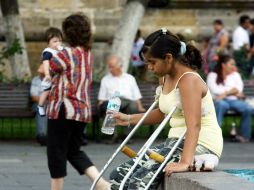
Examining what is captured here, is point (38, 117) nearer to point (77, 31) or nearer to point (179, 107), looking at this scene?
point (77, 31)

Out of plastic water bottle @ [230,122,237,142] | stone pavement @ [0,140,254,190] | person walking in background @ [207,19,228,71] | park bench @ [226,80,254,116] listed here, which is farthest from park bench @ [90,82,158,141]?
person walking in background @ [207,19,228,71]

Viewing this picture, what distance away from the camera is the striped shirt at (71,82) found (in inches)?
401

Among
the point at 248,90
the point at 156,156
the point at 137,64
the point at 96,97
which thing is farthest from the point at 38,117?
the point at 156,156

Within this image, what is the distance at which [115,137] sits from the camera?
17.0 meters

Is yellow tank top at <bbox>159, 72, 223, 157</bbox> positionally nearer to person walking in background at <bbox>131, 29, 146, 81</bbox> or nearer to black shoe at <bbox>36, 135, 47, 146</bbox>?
black shoe at <bbox>36, 135, 47, 146</bbox>

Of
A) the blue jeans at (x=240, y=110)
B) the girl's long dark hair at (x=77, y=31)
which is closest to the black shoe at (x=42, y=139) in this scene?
the blue jeans at (x=240, y=110)

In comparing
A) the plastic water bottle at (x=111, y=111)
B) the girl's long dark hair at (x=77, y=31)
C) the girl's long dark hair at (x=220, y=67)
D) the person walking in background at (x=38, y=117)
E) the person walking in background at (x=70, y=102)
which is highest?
the girl's long dark hair at (x=77, y=31)

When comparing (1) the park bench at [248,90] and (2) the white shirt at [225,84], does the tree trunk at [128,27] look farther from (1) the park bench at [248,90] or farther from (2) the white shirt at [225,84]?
(2) the white shirt at [225,84]

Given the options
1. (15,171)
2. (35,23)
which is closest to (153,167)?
(15,171)

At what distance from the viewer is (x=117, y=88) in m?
17.0

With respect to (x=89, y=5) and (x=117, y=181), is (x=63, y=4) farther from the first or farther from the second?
(x=117, y=181)

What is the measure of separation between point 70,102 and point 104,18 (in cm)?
1720

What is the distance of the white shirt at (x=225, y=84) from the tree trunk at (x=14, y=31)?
12.5 ft

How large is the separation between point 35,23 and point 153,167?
64.1 ft
